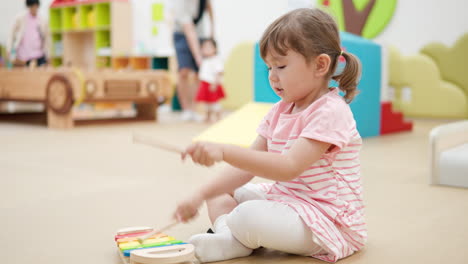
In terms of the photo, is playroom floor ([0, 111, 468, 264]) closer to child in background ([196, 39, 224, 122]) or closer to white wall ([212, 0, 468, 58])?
child in background ([196, 39, 224, 122])

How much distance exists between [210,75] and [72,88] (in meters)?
1.08

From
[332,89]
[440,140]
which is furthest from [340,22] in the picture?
[332,89]

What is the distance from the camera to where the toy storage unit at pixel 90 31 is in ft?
18.6

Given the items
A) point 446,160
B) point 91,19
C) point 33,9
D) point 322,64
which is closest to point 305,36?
point 322,64

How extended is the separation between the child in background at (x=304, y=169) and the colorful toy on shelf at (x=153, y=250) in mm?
60

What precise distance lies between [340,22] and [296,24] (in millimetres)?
3686

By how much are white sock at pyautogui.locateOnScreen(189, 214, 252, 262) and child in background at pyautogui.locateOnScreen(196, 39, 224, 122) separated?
3.09 metres

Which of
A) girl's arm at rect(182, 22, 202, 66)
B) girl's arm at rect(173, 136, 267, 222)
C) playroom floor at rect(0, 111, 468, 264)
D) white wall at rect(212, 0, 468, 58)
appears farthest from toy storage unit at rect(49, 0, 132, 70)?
girl's arm at rect(173, 136, 267, 222)

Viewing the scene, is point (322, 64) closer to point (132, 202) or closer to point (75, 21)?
point (132, 202)

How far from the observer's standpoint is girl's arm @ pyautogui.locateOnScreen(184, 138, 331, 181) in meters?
0.82

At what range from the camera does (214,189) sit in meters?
0.97

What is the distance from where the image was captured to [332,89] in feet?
3.43

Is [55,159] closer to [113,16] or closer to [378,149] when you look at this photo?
[378,149]

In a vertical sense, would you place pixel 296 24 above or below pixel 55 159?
above
